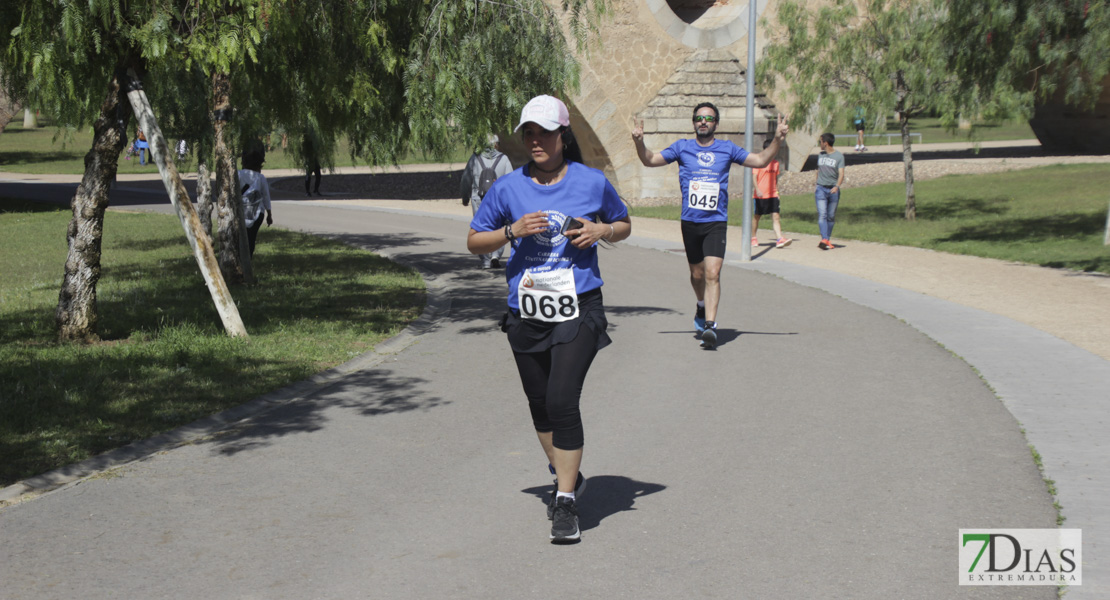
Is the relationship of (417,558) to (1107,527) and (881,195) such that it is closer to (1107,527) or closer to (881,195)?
(1107,527)

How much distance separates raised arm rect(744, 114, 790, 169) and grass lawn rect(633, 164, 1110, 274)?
23.7 feet

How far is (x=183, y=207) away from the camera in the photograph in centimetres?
943

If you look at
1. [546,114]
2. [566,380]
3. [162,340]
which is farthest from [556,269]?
[162,340]

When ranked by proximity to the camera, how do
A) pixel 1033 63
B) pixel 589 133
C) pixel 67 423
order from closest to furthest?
pixel 67 423, pixel 1033 63, pixel 589 133

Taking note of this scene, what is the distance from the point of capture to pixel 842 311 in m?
11.4

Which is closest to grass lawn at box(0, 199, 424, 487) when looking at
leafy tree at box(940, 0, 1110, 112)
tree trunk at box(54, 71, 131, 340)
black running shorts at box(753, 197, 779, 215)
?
tree trunk at box(54, 71, 131, 340)

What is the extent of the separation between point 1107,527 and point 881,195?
2102 centimetres

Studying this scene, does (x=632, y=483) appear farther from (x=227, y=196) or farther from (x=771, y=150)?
(x=227, y=196)

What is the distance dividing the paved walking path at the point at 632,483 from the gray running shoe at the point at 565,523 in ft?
0.30

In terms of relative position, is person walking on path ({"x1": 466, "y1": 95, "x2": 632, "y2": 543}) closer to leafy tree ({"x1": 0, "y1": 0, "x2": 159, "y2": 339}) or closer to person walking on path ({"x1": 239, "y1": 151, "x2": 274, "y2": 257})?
leafy tree ({"x1": 0, "y1": 0, "x2": 159, "y2": 339})

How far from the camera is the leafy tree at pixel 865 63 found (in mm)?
18875

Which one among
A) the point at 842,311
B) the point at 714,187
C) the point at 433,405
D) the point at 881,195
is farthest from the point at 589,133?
the point at 433,405

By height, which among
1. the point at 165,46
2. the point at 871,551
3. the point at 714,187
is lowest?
the point at 871,551

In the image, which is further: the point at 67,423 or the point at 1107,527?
the point at 67,423
